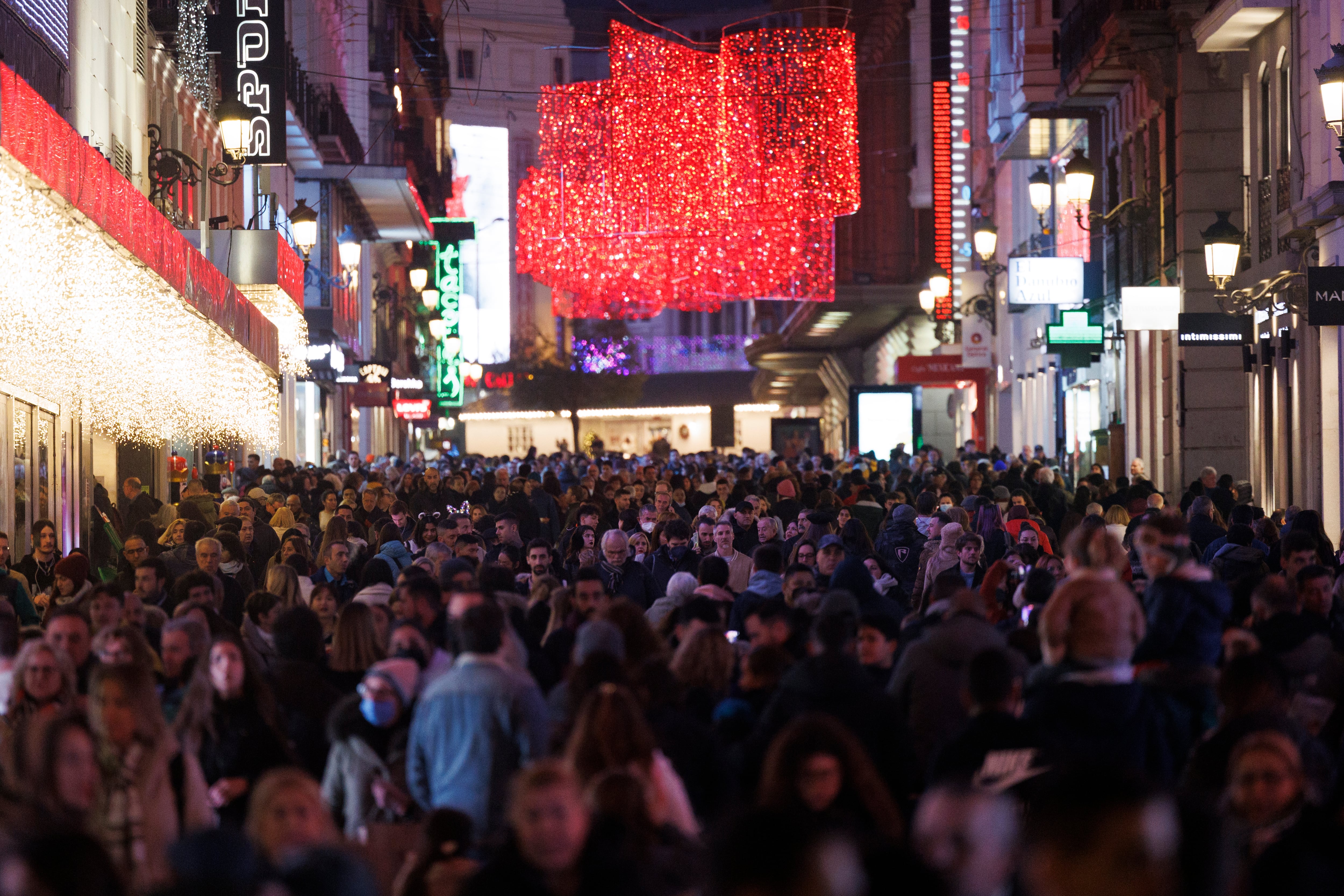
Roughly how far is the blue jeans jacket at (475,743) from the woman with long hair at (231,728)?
0.70 meters

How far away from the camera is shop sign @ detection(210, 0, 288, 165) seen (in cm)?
2862

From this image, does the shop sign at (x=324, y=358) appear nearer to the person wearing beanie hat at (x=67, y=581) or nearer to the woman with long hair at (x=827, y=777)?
the person wearing beanie hat at (x=67, y=581)

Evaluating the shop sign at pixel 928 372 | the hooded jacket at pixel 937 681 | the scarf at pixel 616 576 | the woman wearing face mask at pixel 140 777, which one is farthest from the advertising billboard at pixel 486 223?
the woman wearing face mask at pixel 140 777

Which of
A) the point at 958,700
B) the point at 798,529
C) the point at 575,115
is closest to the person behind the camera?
the point at 958,700

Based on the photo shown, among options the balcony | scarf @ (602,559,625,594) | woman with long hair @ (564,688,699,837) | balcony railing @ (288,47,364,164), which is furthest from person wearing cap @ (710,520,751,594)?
balcony railing @ (288,47,364,164)

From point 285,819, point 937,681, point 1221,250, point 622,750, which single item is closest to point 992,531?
point 1221,250

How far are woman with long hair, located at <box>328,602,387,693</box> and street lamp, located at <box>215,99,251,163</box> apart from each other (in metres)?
13.3

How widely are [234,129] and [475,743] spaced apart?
15476mm

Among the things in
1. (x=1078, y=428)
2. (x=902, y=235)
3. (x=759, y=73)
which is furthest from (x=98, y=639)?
(x=902, y=235)

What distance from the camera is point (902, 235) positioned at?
5550 centimetres

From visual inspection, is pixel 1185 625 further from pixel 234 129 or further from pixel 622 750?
pixel 234 129

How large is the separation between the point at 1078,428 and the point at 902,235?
19745mm

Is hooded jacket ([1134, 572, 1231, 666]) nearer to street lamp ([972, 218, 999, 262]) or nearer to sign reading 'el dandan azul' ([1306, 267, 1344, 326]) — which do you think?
sign reading 'el dandan azul' ([1306, 267, 1344, 326])

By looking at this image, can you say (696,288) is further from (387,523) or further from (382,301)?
(382,301)
